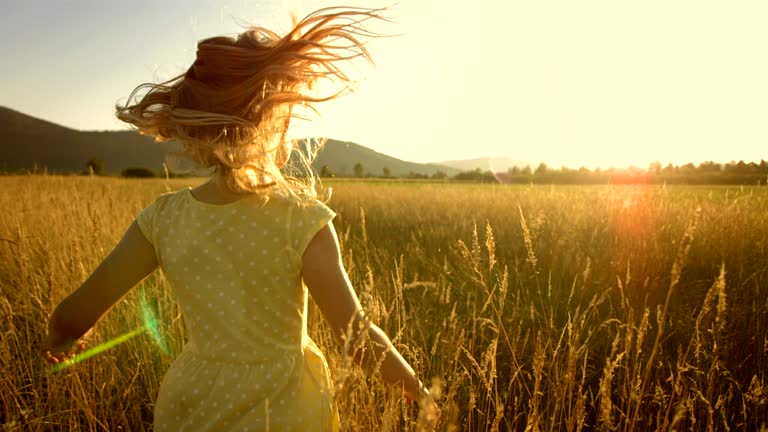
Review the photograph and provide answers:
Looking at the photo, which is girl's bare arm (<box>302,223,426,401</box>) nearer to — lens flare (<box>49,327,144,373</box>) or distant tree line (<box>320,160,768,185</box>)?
lens flare (<box>49,327,144,373</box>)

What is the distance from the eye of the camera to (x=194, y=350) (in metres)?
1.29

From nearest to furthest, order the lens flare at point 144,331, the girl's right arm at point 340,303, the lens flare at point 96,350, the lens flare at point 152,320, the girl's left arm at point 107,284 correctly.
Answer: the girl's right arm at point 340,303, the girl's left arm at point 107,284, the lens flare at point 96,350, the lens flare at point 144,331, the lens flare at point 152,320

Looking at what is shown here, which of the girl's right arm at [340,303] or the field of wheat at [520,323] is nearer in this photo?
the girl's right arm at [340,303]

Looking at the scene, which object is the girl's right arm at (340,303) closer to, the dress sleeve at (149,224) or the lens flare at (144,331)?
the dress sleeve at (149,224)

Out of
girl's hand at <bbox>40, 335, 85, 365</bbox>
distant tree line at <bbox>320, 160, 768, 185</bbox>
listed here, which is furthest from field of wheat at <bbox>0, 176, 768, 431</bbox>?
distant tree line at <bbox>320, 160, 768, 185</bbox>

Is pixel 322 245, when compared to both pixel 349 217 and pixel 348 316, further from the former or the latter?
pixel 349 217

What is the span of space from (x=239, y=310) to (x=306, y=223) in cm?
30

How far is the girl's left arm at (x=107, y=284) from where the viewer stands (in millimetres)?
1242

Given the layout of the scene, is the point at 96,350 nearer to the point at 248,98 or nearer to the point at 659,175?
the point at 248,98

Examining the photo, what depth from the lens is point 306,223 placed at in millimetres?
1121

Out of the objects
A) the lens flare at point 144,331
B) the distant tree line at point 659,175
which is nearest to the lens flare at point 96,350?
the lens flare at point 144,331

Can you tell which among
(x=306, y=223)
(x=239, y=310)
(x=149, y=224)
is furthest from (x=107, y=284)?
(x=306, y=223)

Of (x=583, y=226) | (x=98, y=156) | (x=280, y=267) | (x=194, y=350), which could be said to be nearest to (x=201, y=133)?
(x=280, y=267)

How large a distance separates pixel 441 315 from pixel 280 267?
2.21 metres
